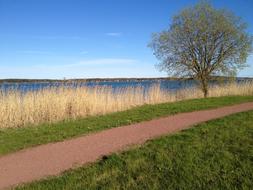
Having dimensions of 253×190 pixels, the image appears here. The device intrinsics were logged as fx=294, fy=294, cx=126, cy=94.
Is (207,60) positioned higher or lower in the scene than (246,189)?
higher

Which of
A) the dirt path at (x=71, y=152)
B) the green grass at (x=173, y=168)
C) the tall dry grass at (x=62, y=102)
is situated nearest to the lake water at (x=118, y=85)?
the tall dry grass at (x=62, y=102)

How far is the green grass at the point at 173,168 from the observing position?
4758 mm

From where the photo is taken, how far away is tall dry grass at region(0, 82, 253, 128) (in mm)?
12086

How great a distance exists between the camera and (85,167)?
5.82 m

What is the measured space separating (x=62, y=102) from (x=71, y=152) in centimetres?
657

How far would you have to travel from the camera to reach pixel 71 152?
7.03 metres

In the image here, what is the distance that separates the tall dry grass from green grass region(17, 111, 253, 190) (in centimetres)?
677

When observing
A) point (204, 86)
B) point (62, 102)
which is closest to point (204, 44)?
point (204, 86)

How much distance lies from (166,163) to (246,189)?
1.62 metres

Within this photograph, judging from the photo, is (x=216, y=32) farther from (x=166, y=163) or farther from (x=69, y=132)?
(x=166, y=163)

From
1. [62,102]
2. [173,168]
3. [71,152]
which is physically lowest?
[71,152]

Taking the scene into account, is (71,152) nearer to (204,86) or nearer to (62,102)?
(62,102)

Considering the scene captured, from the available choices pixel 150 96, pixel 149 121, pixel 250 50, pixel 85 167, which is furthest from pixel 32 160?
pixel 250 50

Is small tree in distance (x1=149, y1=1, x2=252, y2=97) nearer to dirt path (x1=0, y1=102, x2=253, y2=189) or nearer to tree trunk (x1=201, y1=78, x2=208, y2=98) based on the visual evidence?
tree trunk (x1=201, y1=78, x2=208, y2=98)
